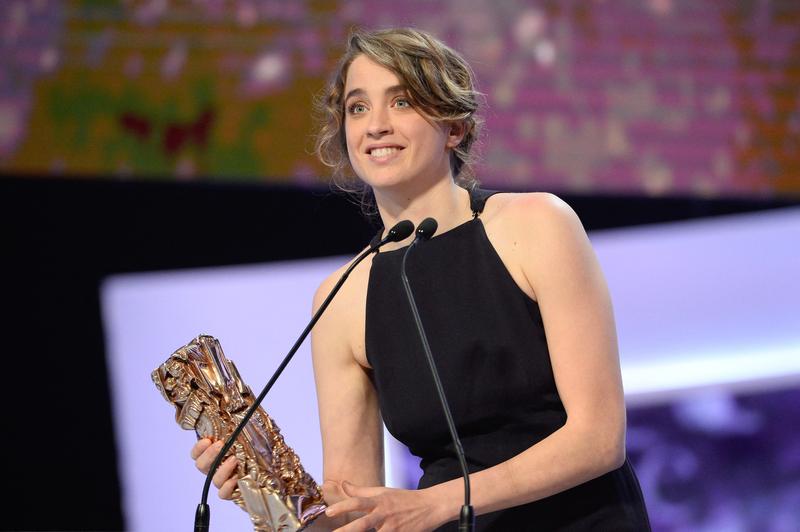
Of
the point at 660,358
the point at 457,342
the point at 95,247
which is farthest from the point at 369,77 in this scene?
the point at 660,358

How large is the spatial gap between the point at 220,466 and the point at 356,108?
73 cm

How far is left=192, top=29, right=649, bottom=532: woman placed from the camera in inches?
66.8

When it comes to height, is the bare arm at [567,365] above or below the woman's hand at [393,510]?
above

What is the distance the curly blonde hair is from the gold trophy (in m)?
0.60

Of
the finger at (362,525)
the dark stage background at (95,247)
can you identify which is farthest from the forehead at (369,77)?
the dark stage background at (95,247)

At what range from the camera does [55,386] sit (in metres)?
3.70

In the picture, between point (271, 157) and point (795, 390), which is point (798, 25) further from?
point (271, 157)

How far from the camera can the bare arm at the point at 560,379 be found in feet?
5.31

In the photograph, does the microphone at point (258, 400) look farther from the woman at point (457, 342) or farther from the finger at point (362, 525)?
the finger at point (362, 525)

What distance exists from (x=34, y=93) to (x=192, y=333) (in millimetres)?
999

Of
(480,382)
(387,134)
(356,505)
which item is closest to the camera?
(356,505)

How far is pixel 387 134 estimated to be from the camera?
196cm

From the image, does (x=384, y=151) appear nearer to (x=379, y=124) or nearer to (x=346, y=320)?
Answer: (x=379, y=124)

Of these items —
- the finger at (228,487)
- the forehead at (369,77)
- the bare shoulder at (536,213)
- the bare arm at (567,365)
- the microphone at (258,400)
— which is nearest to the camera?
the microphone at (258,400)
